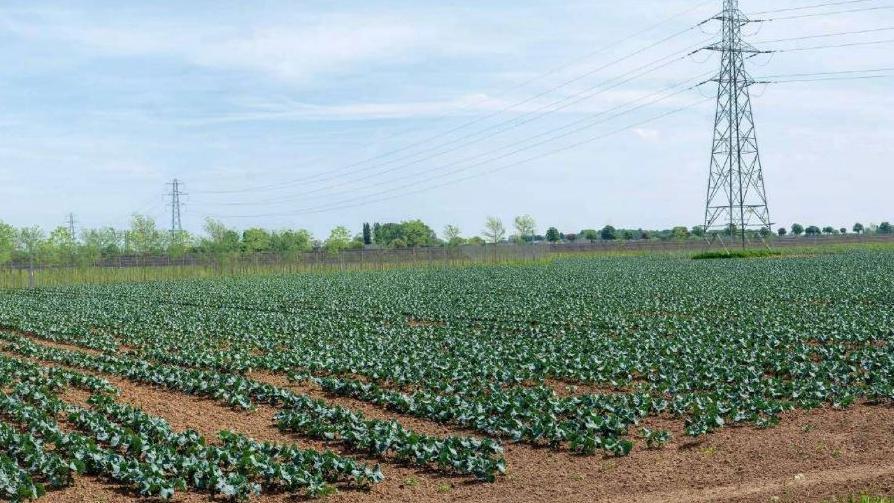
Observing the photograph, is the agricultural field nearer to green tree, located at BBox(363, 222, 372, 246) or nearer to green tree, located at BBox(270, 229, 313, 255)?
green tree, located at BBox(270, 229, 313, 255)

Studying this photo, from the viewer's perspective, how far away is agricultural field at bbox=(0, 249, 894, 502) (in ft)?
33.9

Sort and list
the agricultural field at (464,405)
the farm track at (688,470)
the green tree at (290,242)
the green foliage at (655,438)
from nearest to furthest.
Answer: the farm track at (688,470)
the agricultural field at (464,405)
the green foliage at (655,438)
the green tree at (290,242)

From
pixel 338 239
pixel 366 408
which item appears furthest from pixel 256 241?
pixel 366 408

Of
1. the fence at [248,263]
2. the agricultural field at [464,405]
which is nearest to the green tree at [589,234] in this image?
the fence at [248,263]

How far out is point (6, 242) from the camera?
214 ft

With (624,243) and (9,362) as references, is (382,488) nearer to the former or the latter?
(9,362)

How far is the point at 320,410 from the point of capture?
13.8 meters

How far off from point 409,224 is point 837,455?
5868 inches

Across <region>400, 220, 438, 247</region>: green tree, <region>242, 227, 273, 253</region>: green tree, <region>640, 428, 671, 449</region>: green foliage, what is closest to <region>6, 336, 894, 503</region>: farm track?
<region>640, 428, 671, 449</region>: green foliage

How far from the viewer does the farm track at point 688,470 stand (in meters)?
9.85

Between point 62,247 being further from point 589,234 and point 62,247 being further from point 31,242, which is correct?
point 589,234

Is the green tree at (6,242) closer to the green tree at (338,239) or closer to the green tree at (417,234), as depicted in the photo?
the green tree at (338,239)

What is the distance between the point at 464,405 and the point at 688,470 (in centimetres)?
392

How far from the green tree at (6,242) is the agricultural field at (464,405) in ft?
119
